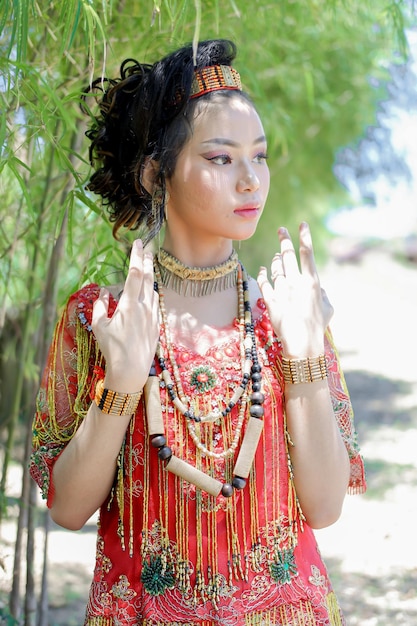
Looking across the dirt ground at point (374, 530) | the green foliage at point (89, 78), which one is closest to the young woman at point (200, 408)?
the green foliage at point (89, 78)

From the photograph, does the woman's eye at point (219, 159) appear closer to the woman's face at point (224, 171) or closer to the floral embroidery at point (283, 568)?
the woman's face at point (224, 171)

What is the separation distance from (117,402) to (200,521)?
0.86ft

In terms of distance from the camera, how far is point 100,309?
4.67ft

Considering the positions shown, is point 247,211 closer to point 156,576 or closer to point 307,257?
point 307,257

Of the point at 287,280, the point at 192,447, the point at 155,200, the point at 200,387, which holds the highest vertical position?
the point at 155,200

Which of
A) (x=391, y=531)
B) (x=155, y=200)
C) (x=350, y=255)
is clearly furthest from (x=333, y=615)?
(x=350, y=255)

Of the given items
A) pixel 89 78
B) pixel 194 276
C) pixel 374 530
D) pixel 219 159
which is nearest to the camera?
pixel 219 159

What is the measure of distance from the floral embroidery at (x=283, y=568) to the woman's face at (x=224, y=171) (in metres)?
0.57

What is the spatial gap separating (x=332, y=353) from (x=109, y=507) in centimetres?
50

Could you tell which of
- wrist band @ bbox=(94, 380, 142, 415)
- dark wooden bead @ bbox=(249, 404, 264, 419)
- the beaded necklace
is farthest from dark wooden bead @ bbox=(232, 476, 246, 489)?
wrist band @ bbox=(94, 380, 142, 415)

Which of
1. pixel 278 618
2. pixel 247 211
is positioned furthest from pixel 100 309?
pixel 278 618

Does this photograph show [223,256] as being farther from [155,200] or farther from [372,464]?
[372,464]

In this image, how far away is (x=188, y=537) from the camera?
4.59 feet

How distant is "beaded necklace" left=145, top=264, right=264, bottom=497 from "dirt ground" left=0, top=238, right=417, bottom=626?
77cm
